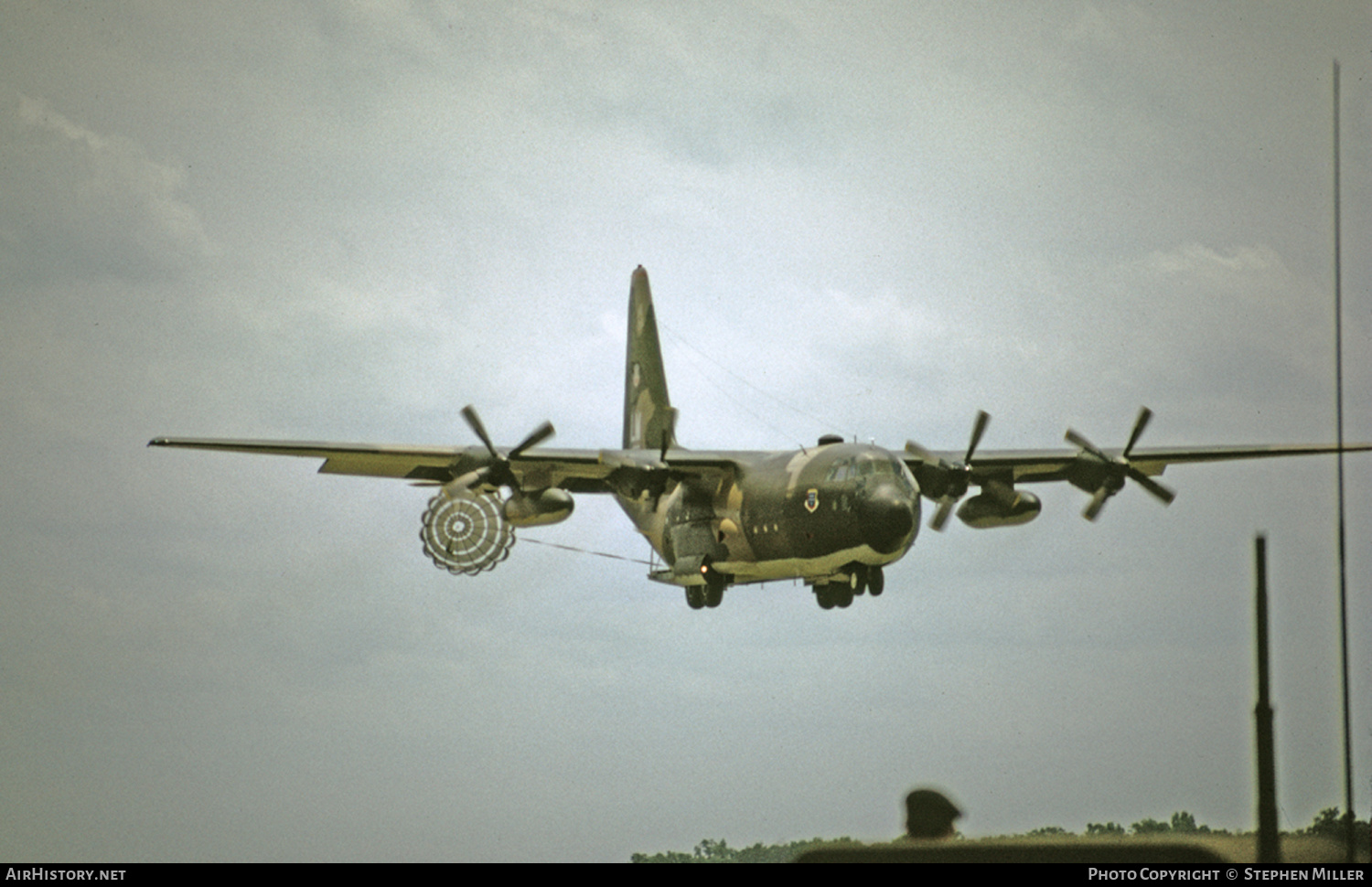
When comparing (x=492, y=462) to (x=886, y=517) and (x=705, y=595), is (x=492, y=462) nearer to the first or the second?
(x=705, y=595)

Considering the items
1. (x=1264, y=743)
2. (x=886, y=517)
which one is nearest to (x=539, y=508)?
(x=886, y=517)

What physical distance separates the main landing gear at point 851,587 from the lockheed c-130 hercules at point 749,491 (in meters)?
0.03

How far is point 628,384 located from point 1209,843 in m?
35.2

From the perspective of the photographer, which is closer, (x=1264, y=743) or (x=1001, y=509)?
(x=1264, y=743)

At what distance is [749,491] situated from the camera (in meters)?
30.6

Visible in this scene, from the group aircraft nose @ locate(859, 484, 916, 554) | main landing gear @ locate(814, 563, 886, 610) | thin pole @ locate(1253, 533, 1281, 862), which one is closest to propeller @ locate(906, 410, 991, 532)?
main landing gear @ locate(814, 563, 886, 610)

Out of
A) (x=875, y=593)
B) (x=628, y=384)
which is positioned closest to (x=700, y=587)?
(x=875, y=593)

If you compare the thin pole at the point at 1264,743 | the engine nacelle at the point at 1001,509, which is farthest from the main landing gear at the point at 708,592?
the thin pole at the point at 1264,743

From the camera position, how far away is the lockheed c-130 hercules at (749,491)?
91.4 ft

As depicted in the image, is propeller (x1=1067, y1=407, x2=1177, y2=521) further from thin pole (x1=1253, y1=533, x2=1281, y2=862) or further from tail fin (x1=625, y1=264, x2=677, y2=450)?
thin pole (x1=1253, y1=533, x2=1281, y2=862)

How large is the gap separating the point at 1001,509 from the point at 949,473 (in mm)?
1587

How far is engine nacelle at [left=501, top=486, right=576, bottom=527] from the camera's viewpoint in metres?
28.3

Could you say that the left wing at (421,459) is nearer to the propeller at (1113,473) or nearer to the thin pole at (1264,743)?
the propeller at (1113,473)
